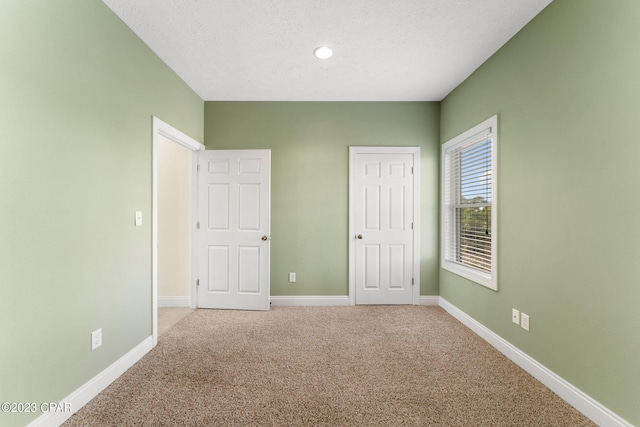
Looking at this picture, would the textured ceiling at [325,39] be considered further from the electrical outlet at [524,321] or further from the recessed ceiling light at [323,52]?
the electrical outlet at [524,321]

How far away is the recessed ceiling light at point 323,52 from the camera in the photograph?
2.44m

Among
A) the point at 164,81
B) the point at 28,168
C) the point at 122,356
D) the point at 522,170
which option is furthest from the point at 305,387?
the point at 164,81

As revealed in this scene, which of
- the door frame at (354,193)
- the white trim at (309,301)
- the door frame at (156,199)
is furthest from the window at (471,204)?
the door frame at (156,199)

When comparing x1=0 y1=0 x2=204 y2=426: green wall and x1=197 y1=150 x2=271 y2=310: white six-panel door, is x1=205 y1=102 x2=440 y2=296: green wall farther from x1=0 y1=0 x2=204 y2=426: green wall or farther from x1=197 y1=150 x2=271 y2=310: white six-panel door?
x1=0 y1=0 x2=204 y2=426: green wall

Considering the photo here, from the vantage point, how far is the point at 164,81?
2676 mm

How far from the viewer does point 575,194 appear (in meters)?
1.76

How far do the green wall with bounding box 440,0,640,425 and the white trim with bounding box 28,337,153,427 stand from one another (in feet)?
10.1

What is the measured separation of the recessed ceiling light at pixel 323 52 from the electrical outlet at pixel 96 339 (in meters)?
2.73

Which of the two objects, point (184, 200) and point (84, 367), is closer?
point (84, 367)

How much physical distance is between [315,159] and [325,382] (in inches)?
100

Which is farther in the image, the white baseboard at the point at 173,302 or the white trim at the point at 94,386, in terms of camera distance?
the white baseboard at the point at 173,302

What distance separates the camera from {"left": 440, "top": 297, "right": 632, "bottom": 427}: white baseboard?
1557mm

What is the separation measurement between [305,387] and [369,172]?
2562mm

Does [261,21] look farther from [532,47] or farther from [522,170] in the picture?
[522,170]
